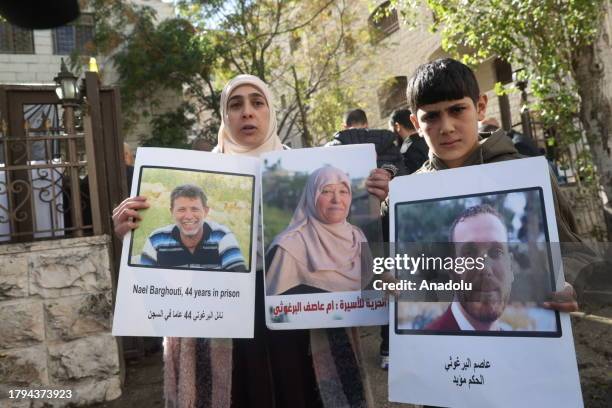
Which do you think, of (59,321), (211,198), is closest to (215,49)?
(59,321)

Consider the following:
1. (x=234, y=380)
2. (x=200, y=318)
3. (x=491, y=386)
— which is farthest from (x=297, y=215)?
(x=491, y=386)

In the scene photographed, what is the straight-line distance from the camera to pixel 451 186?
139 cm

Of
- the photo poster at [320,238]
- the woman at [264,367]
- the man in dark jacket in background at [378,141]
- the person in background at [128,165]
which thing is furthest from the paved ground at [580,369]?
the photo poster at [320,238]

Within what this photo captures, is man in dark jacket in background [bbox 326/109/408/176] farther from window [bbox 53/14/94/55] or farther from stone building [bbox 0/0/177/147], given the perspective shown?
window [bbox 53/14/94/55]

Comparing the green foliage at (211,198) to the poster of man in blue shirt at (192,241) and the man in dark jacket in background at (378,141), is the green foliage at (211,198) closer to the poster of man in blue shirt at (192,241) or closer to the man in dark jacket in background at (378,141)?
the poster of man in blue shirt at (192,241)

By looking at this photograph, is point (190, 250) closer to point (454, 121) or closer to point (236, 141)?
point (236, 141)

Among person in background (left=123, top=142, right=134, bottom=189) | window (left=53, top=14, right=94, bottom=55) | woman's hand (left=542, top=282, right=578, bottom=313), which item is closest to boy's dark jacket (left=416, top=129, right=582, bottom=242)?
woman's hand (left=542, top=282, right=578, bottom=313)

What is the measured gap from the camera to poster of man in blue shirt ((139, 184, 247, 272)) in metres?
1.54

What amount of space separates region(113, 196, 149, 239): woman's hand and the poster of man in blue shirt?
7 cm

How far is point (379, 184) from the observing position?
60.5 inches

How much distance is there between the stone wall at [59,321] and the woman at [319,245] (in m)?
2.84

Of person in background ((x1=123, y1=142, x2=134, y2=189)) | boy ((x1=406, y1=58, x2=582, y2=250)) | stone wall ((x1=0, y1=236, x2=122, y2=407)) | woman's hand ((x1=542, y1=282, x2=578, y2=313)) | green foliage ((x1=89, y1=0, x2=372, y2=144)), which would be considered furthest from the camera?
green foliage ((x1=89, y1=0, x2=372, y2=144))

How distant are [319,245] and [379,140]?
186 cm

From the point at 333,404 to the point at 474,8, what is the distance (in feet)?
16.5
